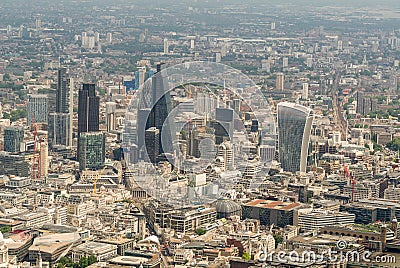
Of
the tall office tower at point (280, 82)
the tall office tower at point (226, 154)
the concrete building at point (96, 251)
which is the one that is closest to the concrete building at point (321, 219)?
the tall office tower at point (226, 154)

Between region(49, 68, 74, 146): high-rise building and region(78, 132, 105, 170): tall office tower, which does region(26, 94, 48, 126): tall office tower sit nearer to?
region(49, 68, 74, 146): high-rise building

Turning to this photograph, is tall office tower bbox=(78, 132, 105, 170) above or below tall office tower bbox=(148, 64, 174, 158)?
below

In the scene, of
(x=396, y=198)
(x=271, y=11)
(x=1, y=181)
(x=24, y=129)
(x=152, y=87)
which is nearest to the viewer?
(x=396, y=198)

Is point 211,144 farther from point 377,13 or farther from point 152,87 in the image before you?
point 377,13

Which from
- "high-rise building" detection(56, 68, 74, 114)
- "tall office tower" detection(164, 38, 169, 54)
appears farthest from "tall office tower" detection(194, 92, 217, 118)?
"tall office tower" detection(164, 38, 169, 54)

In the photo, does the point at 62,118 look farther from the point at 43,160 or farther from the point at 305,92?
the point at 305,92

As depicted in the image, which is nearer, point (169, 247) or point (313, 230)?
point (169, 247)

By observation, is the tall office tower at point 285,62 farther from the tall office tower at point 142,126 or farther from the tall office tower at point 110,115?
the tall office tower at point 142,126

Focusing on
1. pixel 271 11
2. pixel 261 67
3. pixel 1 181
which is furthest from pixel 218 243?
pixel 271 11
